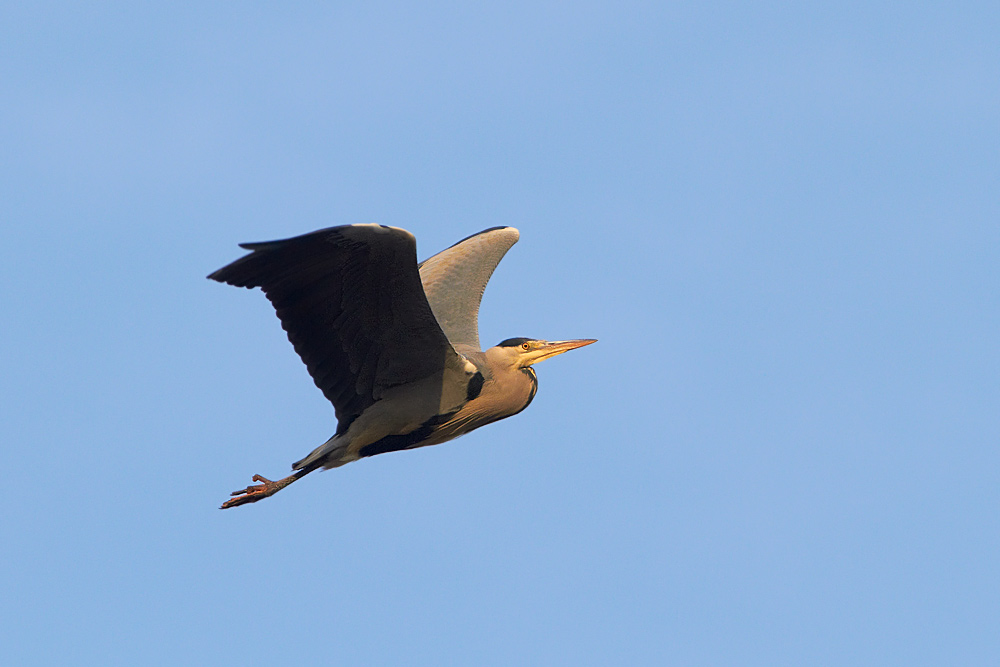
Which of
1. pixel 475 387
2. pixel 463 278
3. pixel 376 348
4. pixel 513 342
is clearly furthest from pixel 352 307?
pixel 463 278

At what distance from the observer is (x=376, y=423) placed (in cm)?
1108

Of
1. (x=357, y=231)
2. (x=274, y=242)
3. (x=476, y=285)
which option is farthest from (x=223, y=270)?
(x=476, y=285)

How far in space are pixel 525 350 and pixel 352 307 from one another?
228 cm

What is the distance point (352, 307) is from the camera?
10.3 meters

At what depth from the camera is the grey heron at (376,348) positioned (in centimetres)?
974

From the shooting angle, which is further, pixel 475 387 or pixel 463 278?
pixel 463 278

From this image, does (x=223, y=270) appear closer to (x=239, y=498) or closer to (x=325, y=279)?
(x=325, y=279)

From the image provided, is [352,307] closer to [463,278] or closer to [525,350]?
[525,350]

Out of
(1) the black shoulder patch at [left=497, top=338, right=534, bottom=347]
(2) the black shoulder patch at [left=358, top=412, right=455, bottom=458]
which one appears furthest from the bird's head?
(2) the black shoulder patch at [left=358, top=412, right=455, bottom=458]

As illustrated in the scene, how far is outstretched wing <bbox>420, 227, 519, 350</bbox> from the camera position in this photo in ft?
42.7

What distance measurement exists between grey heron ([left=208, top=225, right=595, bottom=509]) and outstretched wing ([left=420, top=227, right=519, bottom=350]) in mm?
62

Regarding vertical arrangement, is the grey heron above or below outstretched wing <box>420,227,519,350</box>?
below

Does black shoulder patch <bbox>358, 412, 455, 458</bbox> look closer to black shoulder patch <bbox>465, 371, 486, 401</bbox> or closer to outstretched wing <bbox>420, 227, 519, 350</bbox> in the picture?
black shoulder patch <bbox>465, 371, 486, 401</bbox>

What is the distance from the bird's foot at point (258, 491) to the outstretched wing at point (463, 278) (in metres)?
2.31
